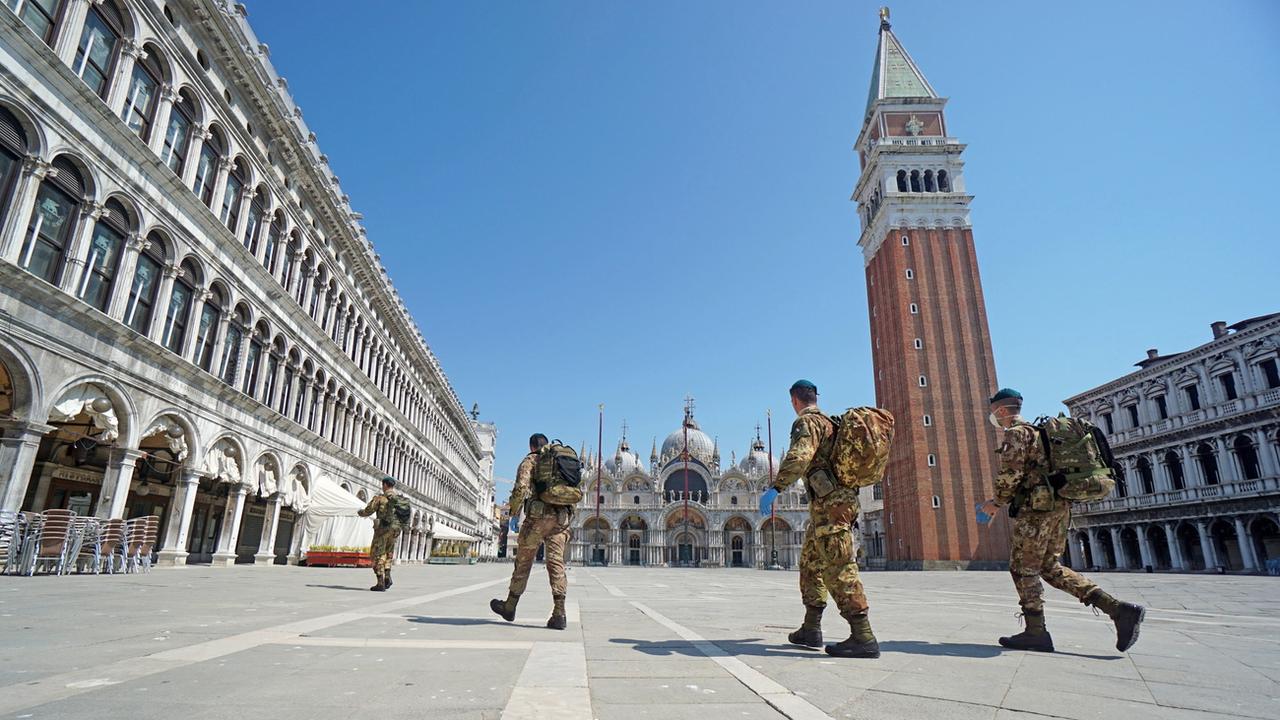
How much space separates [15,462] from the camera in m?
11.0

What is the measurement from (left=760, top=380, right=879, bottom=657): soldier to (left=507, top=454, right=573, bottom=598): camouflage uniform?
240 cm

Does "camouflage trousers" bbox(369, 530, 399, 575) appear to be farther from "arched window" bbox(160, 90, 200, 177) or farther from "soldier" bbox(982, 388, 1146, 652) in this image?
"arched window" bbox(160, 90, 200, 177)

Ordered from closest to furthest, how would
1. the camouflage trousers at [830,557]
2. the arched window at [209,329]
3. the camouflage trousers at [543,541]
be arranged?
the camouflage trousers at [830,557], the camouflage trousers at [543,541], the arched window at [209,329]

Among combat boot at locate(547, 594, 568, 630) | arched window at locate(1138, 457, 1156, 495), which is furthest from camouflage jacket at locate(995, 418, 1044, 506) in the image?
arched window at locate(1138, 457, 1156, 495)

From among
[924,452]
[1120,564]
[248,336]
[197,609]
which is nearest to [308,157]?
[248,336]

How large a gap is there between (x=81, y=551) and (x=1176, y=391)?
46870 millimetres

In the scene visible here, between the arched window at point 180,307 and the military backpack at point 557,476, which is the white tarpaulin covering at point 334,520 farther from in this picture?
the military backpack at point 557,476

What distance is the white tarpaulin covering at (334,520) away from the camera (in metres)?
22.2

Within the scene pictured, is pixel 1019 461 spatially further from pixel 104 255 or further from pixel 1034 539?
pixel 104 255

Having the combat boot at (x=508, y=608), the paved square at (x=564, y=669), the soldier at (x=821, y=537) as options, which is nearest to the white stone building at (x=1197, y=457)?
the paved square at (x=564, y=669)

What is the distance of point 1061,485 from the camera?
5344mm

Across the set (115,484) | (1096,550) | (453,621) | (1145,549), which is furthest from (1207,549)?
(115,484)

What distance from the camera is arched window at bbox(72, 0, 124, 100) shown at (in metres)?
12.5

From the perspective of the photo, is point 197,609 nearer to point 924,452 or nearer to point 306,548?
point 306,548
